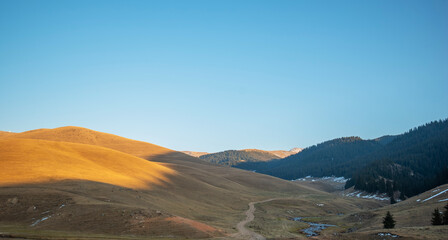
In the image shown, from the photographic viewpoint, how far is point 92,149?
110562 millimetres

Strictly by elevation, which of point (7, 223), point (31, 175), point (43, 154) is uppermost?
point (43, 154)

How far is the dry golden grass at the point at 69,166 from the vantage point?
71.3 metres

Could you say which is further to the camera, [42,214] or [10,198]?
[10,198]

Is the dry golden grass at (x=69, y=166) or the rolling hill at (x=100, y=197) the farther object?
the dry golden grass at (x=69, y=166)

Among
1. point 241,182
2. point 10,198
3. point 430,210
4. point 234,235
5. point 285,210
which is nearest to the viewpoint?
point 234,235

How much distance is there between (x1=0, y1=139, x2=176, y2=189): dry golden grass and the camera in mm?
71312

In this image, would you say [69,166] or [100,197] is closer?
[100,197]

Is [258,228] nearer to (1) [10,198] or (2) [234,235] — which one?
(2) [234,235]

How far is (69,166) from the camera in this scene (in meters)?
83.1

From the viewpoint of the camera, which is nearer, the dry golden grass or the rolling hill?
the rolling hill

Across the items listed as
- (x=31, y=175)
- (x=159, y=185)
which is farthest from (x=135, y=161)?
(x=31, y=175)

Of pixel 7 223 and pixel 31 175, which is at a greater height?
pixel 31 175

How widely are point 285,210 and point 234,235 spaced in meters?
55.7

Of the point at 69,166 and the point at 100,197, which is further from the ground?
the point at 69,166
